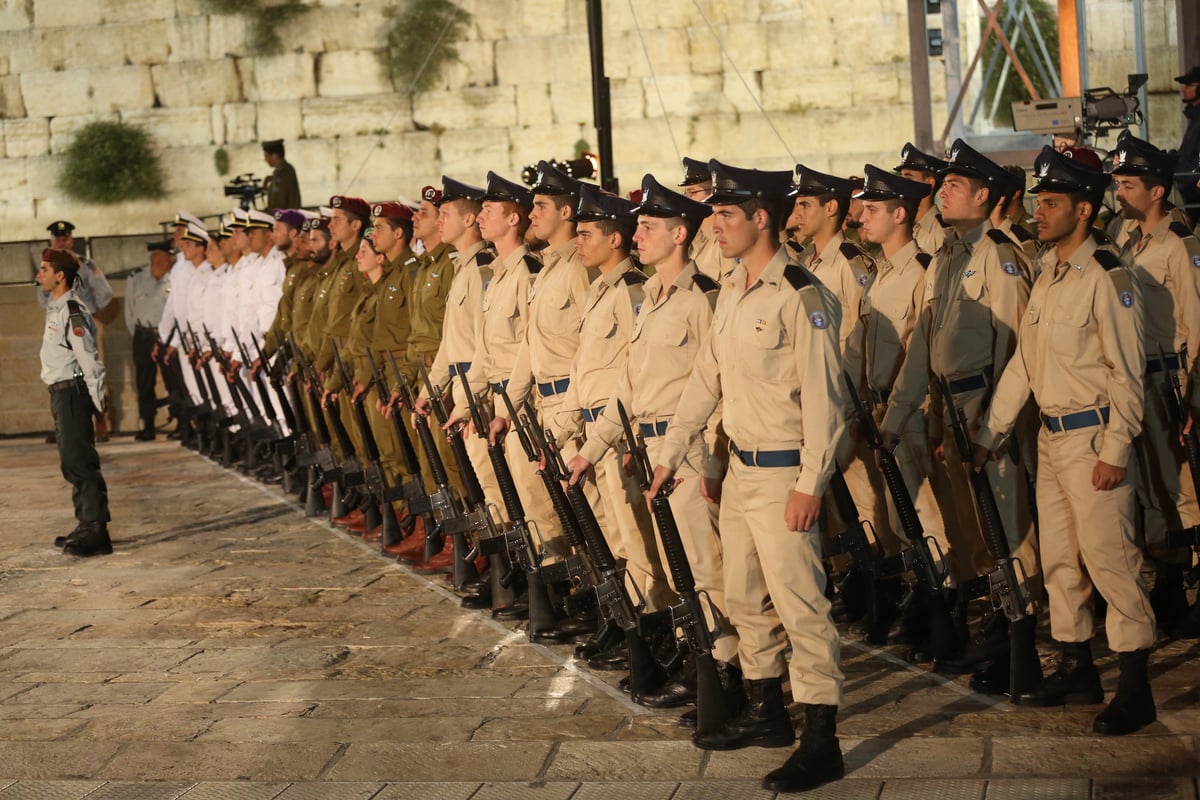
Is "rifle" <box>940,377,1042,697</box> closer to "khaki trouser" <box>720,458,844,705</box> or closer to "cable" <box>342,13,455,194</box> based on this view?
"khaki trouser" <box>720,458,844,705</box>

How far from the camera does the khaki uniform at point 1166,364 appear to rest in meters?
6.90

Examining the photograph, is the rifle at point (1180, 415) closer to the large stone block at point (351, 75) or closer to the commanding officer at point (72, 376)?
the commanding officer at point (72, 376)

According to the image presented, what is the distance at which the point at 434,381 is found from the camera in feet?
29.5

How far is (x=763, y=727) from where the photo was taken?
5.75 m

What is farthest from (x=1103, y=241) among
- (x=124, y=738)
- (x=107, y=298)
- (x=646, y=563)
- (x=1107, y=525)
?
(x=107, y=298)

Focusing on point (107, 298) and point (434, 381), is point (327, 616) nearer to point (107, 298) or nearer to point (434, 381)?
point (434, 381)

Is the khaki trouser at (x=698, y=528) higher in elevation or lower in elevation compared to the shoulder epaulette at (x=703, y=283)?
lower

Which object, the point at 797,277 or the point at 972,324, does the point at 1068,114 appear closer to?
the point at 972,324

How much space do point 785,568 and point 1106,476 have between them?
1126 mm

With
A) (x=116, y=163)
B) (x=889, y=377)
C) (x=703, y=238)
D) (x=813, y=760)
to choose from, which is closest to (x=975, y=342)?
(x=889, y=377)

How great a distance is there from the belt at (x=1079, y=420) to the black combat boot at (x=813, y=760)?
1288 millimetres

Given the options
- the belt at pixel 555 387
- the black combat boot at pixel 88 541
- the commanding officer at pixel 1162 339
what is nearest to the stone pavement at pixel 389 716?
the commanding officer at pixel 1162 339

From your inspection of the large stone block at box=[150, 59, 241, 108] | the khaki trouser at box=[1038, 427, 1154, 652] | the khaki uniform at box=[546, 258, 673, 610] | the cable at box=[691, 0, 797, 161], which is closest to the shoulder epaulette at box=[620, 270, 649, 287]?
the khaki uniform at box=[546, 258, 673, 610]

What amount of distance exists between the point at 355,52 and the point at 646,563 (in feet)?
64.5
